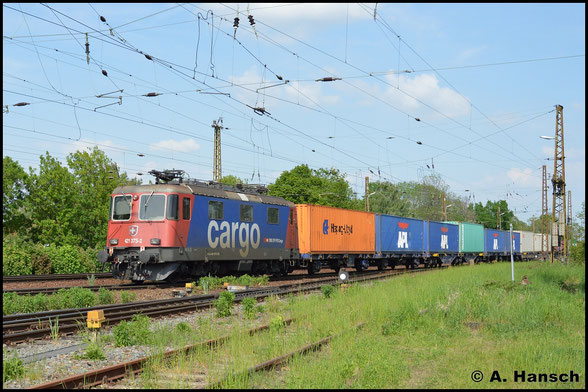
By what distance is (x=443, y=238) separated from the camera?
40.6 m

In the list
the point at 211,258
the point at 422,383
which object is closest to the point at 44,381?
the point at 422,383

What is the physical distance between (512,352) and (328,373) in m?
3.05

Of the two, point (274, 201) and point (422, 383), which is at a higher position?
point (274, 201)

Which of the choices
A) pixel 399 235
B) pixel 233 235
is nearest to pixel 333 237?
pixel 233 235

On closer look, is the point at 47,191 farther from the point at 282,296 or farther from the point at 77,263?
the point at 282,296

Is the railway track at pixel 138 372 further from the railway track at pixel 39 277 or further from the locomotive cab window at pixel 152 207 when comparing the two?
the railway track at pixel 39 277

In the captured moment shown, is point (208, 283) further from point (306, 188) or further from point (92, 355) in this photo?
point (306, 188)

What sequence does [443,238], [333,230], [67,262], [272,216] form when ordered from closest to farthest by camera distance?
[272,216], [333,230], [67,262], [443,238]

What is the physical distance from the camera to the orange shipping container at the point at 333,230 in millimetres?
26297

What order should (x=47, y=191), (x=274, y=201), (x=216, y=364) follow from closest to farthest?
(x=216, y=364) < (x=274, y=201) < (x=47, y=191)

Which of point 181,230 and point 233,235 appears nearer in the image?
point 181,230

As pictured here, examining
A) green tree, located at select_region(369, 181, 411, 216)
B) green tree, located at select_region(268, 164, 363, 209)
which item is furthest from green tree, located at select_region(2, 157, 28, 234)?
green tree, located at select_region(369, 181, 411, 216)

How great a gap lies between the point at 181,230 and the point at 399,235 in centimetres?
1839

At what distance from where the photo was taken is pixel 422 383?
7.25 meters
